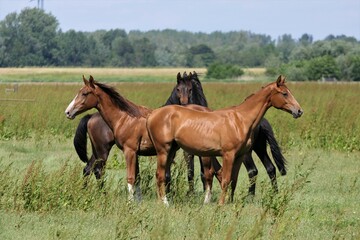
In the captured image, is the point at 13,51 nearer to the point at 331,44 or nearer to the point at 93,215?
the point at 331,44

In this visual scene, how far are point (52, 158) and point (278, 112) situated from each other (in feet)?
28.4

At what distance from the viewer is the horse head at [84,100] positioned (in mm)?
11547

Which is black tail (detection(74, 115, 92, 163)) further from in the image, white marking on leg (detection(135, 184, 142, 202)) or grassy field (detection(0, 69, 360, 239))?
white marking on leg (detection(135, 184, 142, 202))

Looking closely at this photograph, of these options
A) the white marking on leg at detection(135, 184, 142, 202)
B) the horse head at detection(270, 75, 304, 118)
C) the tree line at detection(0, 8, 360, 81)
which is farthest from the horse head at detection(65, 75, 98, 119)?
the tree line at detection(0, 8, 360, 81)

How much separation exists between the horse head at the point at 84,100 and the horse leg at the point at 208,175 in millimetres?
1701

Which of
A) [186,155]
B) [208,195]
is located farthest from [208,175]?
[186,155]

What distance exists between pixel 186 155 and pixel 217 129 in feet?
4.79

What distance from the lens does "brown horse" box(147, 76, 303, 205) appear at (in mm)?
10625

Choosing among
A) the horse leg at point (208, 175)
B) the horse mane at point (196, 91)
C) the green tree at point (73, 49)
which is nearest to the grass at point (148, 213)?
the horse leg at point (208, 175)

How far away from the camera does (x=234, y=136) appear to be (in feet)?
34.8

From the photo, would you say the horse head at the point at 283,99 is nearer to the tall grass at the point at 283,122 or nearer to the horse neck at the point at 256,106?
the horse neck at the point at 256,106

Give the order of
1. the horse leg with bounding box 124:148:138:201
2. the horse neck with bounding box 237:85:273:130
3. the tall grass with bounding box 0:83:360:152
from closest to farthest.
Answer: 1. the horse neck with bounding box 237:85:273:130
2. the horse leg with bounding box 124:148:138:201
3. the tall grass with bounding box 0:83:360:152

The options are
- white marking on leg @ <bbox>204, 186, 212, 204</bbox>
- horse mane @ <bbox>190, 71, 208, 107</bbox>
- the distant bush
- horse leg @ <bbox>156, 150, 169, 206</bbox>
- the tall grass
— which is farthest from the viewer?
the distant bush

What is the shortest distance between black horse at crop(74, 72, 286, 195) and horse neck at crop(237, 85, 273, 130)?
4.13 ft
